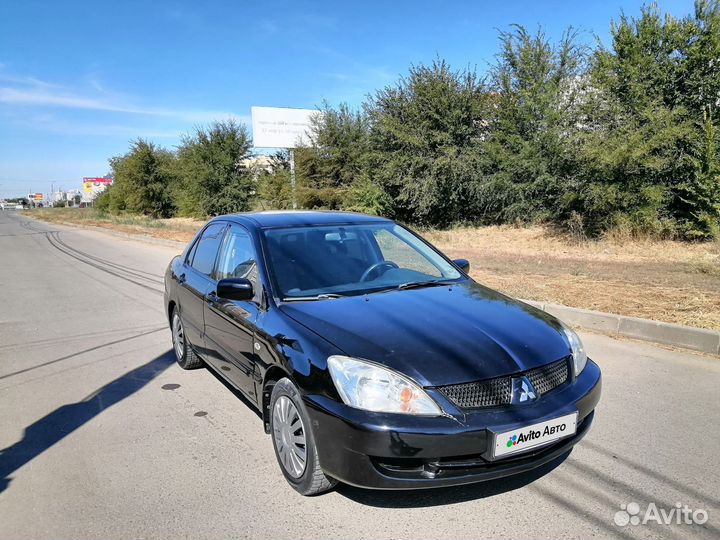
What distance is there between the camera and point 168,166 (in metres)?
42.8

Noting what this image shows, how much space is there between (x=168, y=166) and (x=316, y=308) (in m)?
43.3

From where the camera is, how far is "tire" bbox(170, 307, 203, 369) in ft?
16.9

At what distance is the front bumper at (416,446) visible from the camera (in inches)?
96.7

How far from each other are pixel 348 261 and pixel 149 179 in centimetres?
4317

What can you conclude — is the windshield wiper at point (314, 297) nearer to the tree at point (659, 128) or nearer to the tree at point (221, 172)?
the tree at point (659, 128)

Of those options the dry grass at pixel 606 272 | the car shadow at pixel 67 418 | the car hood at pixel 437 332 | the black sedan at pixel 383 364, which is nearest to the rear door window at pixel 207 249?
the black sedan at pixel 383 364

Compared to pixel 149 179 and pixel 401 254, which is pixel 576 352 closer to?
pixel 401 254

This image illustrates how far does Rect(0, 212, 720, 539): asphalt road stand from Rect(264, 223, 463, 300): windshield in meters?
1.16

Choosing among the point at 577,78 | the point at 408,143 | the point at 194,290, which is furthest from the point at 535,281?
the point at 408,143

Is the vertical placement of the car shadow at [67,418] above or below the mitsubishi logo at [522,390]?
below

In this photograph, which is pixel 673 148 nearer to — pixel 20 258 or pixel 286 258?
pixel 286 258

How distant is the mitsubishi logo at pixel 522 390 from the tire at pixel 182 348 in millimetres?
3394

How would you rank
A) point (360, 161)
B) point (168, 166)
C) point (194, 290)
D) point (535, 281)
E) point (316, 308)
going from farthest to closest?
1. point (168, 166)
2. point (360, 161)
3. point (535, 281)
4. point (194, 290)
5. point (316, 308)

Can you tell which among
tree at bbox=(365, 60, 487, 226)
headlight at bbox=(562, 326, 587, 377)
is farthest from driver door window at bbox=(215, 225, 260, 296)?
tree at bbox=(365, 60, 487, 226)
